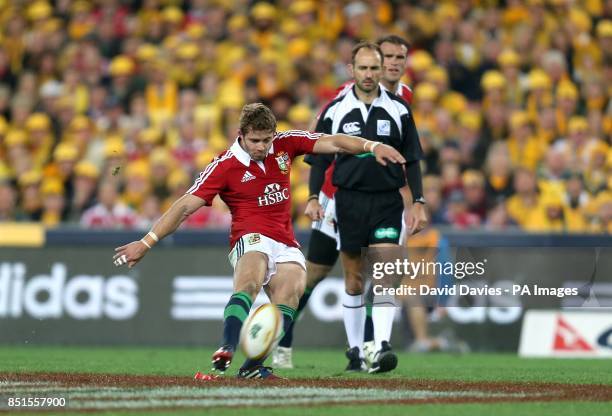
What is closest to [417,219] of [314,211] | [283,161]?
[314,211]

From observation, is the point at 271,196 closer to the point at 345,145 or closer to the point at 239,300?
the point at 345,145

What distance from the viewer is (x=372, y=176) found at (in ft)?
35.2

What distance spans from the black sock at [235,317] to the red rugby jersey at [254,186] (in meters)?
0.53

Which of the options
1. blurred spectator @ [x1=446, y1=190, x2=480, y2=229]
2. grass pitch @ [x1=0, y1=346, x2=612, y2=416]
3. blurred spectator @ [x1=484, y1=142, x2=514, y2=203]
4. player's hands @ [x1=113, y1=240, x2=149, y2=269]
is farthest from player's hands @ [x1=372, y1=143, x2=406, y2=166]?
blurred spectator @ [x1=484, y1=142, x2=514, y2=203]

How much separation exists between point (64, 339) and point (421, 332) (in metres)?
4.32

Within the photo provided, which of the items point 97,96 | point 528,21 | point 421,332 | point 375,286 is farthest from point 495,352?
point 97,96

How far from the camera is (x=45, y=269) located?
15.8m

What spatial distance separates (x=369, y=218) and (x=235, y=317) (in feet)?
6.66

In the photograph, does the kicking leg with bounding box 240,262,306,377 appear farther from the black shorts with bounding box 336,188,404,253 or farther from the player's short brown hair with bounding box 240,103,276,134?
the black shorts with bounding box 336,188,404,253

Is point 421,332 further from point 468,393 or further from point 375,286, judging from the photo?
point 468,393

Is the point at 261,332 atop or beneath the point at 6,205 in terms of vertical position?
beneath

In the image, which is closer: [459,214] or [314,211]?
[314,211]

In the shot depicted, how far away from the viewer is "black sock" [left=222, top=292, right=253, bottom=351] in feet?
29.7

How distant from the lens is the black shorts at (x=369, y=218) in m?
10.7
